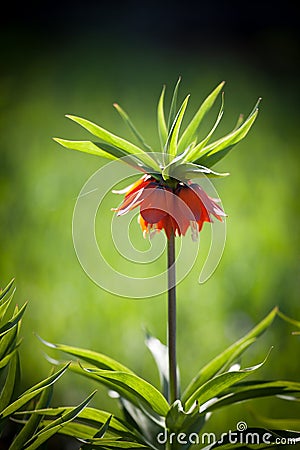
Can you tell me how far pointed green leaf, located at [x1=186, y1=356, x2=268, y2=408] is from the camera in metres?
0.59

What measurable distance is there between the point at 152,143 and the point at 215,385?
1.63m

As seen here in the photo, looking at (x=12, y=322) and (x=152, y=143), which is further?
(x=152, y=143)

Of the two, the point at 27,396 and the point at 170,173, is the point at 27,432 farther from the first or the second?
the point at 170,173

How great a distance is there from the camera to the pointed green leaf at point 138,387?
60cm

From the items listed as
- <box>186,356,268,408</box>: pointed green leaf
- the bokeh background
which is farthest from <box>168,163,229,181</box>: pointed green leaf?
the bokeh background

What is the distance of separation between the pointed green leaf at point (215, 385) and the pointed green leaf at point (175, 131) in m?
0.21

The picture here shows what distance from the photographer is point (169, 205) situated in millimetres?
596

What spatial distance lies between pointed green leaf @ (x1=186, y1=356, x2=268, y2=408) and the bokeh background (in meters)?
0.15

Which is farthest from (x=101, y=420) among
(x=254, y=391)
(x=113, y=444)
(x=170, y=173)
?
(x=170, y=173)

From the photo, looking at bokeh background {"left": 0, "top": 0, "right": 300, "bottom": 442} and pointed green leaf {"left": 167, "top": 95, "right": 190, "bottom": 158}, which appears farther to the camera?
bokeh background {"left": 0, "top": 0, "right": 300, "bottom": 442}

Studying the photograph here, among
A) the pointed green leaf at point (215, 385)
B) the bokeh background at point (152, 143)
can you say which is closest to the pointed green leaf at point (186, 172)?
the pointed green leaf at point (215, 385)

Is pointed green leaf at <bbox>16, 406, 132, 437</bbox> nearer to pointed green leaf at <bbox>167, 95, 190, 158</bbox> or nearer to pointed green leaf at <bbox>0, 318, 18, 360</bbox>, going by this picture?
pointed green leaf at <bbox>0, 318, 18, 360</bbox>

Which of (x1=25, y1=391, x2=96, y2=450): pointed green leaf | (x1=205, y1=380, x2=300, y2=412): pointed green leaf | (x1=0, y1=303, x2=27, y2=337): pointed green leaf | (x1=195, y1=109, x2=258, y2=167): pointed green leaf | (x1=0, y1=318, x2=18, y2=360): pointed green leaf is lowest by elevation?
(x1=25, y1=391, x2=96, y2=450): pointed green leaf

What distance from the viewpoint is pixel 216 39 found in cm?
341
